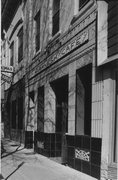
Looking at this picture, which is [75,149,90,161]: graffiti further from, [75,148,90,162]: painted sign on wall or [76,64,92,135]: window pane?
[76,64,92,135]: window pane

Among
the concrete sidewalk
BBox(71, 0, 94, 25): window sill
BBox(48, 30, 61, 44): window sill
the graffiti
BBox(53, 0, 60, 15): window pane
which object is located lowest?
the concrete sidewalk

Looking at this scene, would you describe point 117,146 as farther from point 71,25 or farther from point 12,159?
point 12,159

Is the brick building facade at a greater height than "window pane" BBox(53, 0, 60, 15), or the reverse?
"window pane" BBox(53, 0, 60, 15)

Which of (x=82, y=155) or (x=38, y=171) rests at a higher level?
(x=82, y=155)

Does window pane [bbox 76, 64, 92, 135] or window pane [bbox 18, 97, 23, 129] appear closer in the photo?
window pane [bbox 76, 64, 92, 135]

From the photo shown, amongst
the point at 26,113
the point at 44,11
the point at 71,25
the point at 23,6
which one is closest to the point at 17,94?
the point at 26,113

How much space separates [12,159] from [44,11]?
7.23 meters

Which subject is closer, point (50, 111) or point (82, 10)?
point (82, 10)

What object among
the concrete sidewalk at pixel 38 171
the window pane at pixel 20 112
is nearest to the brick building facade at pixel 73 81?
the concrete sidewalk at pixel 38 171

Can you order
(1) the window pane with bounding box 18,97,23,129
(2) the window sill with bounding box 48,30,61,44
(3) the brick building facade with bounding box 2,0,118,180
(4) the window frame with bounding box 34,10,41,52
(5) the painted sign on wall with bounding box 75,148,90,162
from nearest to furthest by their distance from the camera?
(3) the brick building facade with bounding box 2,0,118,180 → (5) the painted sign on wall with bounding box 75,148,90,162 → (2) the window sill with bounding box 48,30,61,44 → (4) the window frame with bounding box 34,10,41,52 → (1) the window pane with bounding box 18,97,23,129

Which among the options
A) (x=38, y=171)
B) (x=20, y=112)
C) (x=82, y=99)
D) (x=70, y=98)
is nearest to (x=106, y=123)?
(x=82, y=99)

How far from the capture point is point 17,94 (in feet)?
72.1

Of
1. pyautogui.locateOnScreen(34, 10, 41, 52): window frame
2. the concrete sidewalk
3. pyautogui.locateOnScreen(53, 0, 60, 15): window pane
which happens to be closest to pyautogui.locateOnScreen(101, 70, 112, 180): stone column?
the concrete sidewalk

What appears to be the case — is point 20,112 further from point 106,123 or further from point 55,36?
point 106,123
